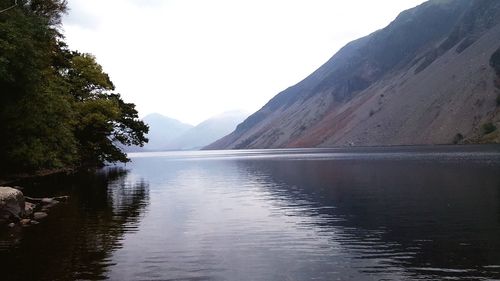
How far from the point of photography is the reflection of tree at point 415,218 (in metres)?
19.0

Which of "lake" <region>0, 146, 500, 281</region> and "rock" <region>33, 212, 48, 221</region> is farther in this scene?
"rock" <region>33, 212, 48, 221</region>

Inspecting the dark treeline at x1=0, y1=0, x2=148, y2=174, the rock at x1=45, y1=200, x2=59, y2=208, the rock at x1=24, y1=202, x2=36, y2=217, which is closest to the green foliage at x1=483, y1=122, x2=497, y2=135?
the dark treeline at x1=0, y1=0, x2=148, y2=174

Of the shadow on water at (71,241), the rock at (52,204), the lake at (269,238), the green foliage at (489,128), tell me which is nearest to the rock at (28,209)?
the shadow on water at (71,241)

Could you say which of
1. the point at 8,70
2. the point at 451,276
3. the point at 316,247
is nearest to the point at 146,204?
the point at 8,70

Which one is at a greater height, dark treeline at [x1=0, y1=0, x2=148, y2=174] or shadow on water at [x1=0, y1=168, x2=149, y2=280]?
dark treeline at [x1=0, y1=0, x2=148, y2=174]

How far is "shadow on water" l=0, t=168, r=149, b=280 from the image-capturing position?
17984mm

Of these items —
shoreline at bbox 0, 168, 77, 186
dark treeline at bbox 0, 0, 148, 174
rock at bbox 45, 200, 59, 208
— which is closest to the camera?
rock at bbox 45, 200, 59, 208

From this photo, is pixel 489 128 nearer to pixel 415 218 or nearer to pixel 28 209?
pixel 415 218

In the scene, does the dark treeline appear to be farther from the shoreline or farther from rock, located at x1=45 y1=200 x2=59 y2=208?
rock, located at x1=45 y1=200 x2=59 y2=208

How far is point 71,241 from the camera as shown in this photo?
2325 cm

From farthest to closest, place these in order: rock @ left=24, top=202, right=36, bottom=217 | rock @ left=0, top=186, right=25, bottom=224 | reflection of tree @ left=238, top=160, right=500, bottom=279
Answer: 1. rock @ left=24, top=202, right=36, bottom=217
2. rock @ left=0, top=186, right=25, bottom=224
3. reflection of tree @ left=238, top=160, right=500, bottom=279

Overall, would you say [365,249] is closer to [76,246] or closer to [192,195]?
[76,246]

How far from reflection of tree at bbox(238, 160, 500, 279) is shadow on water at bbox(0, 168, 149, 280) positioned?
11.1 m

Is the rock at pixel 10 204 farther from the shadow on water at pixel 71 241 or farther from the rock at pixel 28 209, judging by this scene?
the shadow on water at pixel 71 241
